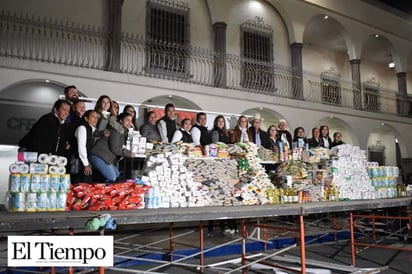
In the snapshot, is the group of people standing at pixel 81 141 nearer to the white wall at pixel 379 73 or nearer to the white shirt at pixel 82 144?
the white shirt at pixel 82 144

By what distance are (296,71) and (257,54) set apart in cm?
152

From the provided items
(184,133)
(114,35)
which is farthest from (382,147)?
(184,133)

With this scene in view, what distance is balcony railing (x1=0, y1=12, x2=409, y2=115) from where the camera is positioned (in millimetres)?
9000

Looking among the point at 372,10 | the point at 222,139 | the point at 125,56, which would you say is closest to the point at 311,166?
the point at 222,139

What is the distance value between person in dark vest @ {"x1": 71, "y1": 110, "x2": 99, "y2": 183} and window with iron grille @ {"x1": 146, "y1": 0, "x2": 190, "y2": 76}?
21.9 ft

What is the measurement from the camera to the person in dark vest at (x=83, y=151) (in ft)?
14.4

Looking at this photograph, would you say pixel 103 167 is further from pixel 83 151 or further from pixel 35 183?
pixel 35 183

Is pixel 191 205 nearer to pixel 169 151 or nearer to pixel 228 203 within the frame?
pixel 228 203

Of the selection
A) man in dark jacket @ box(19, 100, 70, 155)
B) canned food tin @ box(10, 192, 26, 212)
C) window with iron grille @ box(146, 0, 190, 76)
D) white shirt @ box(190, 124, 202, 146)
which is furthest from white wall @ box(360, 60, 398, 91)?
canned food tin @ box(10, 192, 26, 212)

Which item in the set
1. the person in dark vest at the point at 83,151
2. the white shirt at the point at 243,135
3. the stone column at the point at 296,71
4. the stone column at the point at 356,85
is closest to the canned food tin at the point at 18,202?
the person in dark vest at the point at 83,151

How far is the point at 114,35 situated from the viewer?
9891mm

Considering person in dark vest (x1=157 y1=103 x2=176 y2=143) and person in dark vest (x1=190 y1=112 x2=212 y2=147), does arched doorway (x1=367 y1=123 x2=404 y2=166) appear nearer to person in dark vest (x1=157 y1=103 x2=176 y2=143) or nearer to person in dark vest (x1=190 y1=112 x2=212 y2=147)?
person in dark vest (x1=190 y1=112 x2=212 y2=147)

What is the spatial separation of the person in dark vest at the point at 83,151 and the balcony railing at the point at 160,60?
4.66 meters

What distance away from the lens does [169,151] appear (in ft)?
16.2
